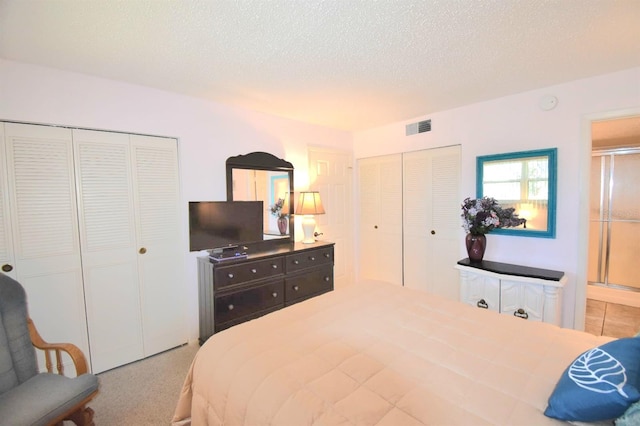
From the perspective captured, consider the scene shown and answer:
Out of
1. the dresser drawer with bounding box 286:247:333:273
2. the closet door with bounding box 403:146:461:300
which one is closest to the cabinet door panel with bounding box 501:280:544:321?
the closet door with bounding box 403:146:461:300

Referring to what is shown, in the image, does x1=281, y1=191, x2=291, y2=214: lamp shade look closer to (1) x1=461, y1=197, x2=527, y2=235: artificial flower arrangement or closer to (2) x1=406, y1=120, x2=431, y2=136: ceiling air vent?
(2) x1=406, y1=120, x2=431, y2=136: ceiling air vent

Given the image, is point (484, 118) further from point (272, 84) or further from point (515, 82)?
point (272, 84)

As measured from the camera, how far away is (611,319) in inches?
129

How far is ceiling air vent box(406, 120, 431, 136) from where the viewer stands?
3.62m

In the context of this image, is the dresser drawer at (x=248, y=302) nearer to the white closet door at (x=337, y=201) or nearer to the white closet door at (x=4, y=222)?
the white closet door at (x=337, y=201)

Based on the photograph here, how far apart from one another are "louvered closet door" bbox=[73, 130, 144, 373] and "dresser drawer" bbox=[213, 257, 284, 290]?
770 millimetres

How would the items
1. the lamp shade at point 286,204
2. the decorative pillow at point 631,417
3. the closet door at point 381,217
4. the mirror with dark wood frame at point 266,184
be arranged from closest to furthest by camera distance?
1. the decorative pillow at point 631,417
2. the mirror with dark wood frame at point 266,184
3. the lamp shade at point 286,204
4. the closet door at point 381,217

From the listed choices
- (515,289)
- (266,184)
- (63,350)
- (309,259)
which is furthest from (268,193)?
(515,289)

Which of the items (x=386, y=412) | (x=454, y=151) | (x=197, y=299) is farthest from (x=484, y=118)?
(x=197, y=299)

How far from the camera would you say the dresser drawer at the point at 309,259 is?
3196 millimetres

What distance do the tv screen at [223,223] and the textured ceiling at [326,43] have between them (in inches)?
43.6

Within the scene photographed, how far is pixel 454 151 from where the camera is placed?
135 inches

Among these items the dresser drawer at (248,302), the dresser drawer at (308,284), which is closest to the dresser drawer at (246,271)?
the dresser drawer at (248,302)

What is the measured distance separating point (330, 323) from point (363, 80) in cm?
199
